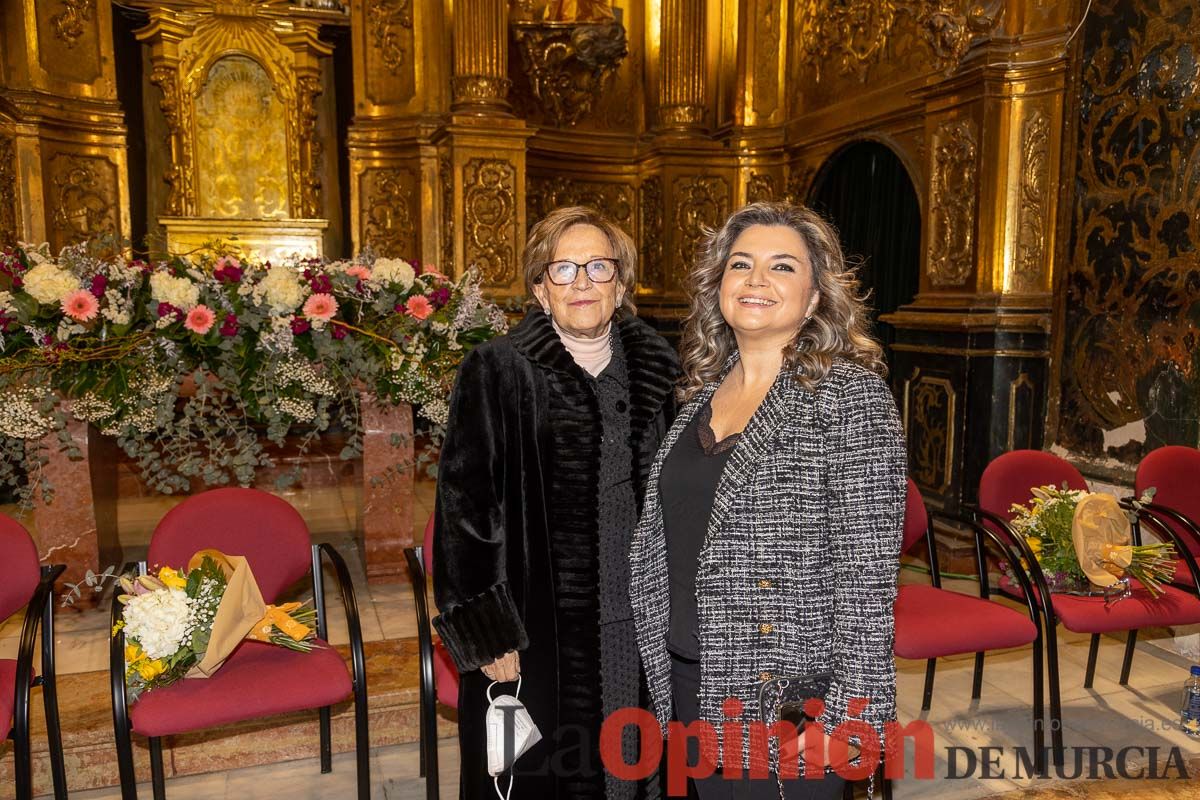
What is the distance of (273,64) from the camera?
8047mm

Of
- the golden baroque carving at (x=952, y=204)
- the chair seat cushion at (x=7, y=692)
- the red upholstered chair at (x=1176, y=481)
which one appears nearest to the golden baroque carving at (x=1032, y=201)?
the golden baroque carving at (x=952, y=204)

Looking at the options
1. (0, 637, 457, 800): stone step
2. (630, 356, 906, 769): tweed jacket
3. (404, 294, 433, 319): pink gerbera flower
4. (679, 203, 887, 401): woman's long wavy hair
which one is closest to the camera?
(630, 356, 906, 769): tweed jacket

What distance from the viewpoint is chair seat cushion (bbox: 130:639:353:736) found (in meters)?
2.24

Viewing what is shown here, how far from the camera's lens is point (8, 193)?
660 cm

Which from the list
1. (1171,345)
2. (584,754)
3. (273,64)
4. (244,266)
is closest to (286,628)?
(584,754)

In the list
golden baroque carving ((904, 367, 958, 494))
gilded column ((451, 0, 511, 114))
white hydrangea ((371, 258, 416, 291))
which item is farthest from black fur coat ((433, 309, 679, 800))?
gilded column ((451, 0, 511, 114))

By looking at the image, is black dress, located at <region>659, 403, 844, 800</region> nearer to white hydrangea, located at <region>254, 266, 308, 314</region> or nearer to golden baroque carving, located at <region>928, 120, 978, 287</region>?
white hydrangea, located at <region>254, 266, 308, 314</region>

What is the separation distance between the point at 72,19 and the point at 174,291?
207 inches

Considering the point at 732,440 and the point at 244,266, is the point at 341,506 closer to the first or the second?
the point at 244,266

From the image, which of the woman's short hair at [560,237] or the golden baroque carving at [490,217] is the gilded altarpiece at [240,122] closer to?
the golden baroque carving at [490,217]

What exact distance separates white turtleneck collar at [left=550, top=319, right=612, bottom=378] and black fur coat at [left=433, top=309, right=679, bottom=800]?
1.9 inches

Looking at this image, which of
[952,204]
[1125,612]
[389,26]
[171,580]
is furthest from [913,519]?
[389,26]

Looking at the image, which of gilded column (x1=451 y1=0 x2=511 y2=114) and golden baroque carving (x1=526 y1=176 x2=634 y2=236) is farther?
golden baroque carving (x1=526 y1=176 x2=634 y2=236)

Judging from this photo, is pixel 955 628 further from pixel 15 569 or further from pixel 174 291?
pixel 174 291
